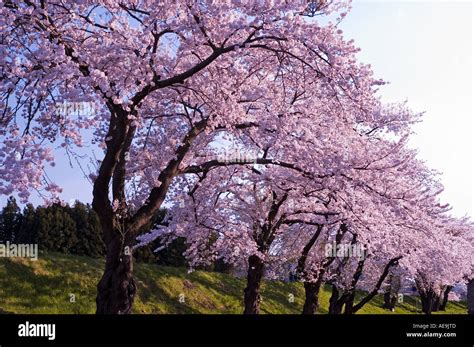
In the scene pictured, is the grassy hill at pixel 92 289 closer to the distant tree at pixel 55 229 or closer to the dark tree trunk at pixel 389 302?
the distant tree at pixel 55 229

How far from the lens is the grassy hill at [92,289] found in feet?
77.4

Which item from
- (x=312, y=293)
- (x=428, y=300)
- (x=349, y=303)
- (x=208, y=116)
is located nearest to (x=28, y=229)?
(x=349, y=303)

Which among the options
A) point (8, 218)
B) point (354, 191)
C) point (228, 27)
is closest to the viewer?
point (228, 27)

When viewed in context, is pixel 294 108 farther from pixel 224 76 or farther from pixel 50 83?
pixel 50 83

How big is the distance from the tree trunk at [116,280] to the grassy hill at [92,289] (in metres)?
10.1

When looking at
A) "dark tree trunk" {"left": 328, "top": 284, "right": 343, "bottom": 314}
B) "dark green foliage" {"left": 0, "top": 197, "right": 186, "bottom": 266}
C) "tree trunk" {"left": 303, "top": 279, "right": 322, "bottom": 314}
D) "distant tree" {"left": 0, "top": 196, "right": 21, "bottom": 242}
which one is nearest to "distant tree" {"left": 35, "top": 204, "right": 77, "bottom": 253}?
"dark green foliage" {"left": 0, "top": 197, "right": 186, "bottom": 266}

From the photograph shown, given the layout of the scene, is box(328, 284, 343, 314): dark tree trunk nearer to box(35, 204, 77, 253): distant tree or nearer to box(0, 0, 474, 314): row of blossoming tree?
box(0, 0, 474, 314): row of blossoming tree

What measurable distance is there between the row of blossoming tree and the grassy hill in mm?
8526

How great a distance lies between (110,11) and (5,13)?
253 centimetres

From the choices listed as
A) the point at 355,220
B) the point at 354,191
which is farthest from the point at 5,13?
the point at 355,220

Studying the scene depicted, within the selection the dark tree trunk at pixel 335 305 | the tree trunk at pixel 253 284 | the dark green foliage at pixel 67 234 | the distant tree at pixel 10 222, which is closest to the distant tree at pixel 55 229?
the dark green foliage at pixel 67 234

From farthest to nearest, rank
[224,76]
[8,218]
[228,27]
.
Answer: [8,218] < [224,76] < [228,27]

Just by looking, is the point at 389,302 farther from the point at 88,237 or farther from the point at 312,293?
the point at 312,293
